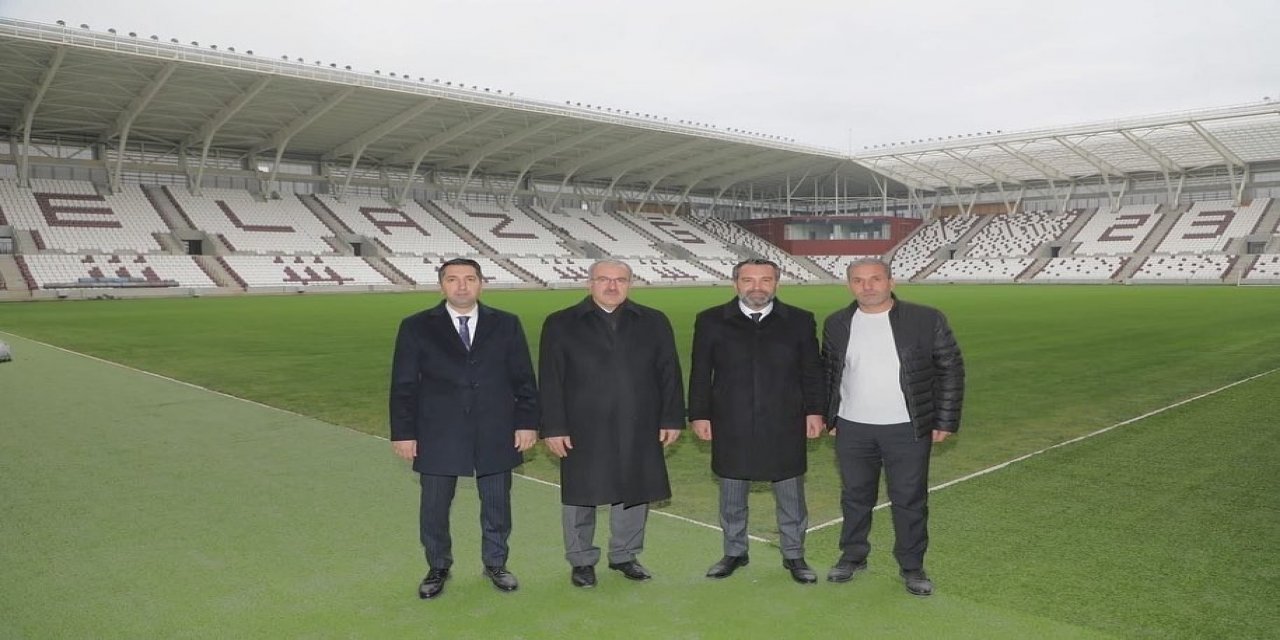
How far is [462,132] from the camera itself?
56406mm

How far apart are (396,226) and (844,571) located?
212 ft

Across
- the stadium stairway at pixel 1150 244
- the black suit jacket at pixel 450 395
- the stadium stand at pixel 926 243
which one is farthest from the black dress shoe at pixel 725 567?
the stadium stand at pixel 926 243

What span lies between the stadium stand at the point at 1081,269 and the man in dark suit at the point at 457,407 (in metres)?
74.2

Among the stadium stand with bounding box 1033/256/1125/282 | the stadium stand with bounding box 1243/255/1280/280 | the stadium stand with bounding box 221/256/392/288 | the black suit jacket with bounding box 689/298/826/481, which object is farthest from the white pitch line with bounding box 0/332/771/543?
the stadium stand with bounding box 1033/256/1125/282

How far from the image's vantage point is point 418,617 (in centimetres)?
446

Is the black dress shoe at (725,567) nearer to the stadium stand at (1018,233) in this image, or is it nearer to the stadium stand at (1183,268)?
the stadium stand at (1183,268)

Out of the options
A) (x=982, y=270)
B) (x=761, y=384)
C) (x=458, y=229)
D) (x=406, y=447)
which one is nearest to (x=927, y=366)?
(x=761, y=384)

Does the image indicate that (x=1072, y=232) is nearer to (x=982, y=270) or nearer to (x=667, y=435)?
(x=982, y=270)

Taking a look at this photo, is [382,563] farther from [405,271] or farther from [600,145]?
[600,145]

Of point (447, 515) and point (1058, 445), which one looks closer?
point (447, 515)

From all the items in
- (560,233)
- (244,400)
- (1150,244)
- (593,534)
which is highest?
(560,233)

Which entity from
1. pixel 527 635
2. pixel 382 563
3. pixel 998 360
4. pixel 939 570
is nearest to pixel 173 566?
pixel 382 563

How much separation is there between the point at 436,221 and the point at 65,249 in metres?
26.3

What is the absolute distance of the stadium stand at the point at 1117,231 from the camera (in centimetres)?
7475
